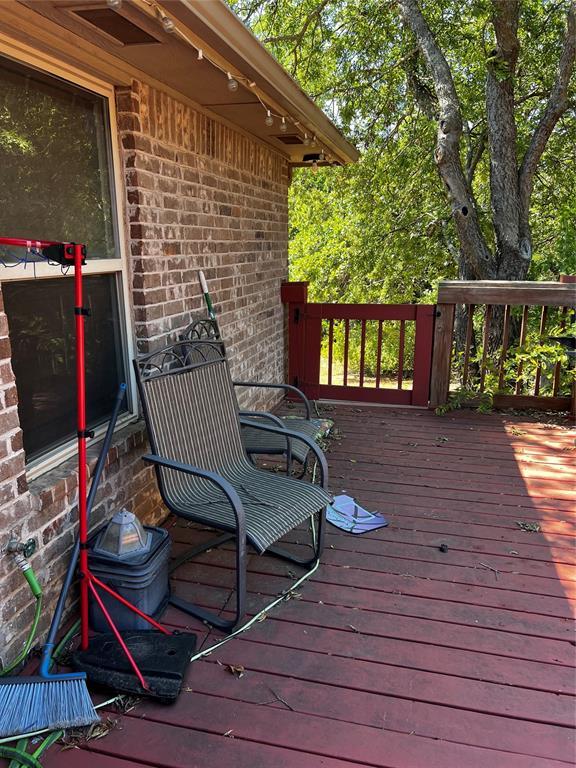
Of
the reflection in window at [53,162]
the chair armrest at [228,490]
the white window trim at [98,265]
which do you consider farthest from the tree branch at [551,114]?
the chair armrest at [228,490]

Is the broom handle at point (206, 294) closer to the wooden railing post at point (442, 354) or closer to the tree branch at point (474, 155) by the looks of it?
the wooden railing post at point (442, 354)

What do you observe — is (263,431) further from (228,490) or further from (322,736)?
(322,736)

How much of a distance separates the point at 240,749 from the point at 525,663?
1038mm

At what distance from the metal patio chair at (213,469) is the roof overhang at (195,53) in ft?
4.00

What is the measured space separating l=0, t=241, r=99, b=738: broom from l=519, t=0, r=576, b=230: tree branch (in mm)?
5662

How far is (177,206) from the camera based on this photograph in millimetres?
2959

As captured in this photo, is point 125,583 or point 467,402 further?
point 467,402

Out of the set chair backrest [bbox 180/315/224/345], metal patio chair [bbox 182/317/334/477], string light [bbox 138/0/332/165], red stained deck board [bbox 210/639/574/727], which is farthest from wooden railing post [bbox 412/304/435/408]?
red stained deck board [bbox 210/639/574/727]

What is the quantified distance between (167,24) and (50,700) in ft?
6.96

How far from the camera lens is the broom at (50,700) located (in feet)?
5.24

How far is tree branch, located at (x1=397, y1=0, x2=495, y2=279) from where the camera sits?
232 inches

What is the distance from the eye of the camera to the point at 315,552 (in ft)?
8.55

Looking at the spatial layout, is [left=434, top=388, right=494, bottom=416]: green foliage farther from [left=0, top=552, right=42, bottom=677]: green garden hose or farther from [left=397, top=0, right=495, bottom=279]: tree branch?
[left=0, top=552, right=42, bottom=677]: green garden hose

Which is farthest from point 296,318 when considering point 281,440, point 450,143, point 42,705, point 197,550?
point 42,705
